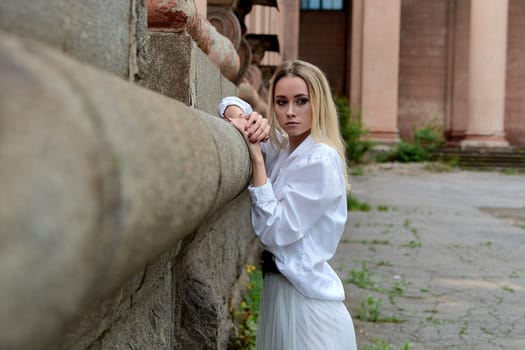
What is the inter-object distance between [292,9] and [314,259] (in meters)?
15.4

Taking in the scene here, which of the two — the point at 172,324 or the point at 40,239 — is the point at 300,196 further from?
the point at 40,239

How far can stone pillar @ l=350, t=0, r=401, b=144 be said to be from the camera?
1892 centimetres

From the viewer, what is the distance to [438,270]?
501 cm

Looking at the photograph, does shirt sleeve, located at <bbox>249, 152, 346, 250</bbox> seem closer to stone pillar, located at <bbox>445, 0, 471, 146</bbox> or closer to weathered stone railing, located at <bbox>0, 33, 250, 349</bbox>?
weathered stone railing, located at <bbox>0, 33, 250, 349</bbox>

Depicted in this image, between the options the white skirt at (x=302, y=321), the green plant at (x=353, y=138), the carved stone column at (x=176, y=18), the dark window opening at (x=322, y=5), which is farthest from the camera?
the dark window opening at (x=322, y=5)

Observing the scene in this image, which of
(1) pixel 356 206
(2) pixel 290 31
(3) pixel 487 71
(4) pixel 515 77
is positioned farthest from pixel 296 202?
(4) pixel 515 77

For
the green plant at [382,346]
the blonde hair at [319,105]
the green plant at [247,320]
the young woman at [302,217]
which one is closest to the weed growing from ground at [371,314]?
the green plant at [382,346]

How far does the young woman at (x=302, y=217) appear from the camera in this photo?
1.81 m

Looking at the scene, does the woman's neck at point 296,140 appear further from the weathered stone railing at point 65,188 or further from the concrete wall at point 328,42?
the concrete wall at point 328,42

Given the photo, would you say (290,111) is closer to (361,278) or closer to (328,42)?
(361,278)

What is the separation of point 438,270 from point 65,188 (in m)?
4.84

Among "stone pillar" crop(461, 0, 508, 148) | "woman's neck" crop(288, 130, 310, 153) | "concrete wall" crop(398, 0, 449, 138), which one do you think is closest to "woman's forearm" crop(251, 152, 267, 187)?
"woman's neck" crop(288, 130, 310, 153)

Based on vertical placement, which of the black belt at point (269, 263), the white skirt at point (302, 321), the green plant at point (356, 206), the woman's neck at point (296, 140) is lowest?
the green plant at point (356, 206)

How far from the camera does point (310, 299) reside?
1922 mm
